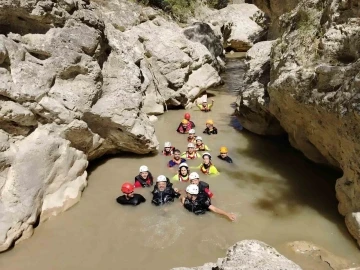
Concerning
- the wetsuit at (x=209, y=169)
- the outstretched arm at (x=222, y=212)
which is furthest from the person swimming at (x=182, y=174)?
the outstretched arm at (x=222, y=212)

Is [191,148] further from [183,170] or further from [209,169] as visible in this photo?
[183,170]

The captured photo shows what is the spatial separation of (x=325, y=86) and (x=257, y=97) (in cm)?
400

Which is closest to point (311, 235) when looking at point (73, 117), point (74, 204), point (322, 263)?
point (322, 263)

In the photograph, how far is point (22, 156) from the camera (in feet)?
23.7

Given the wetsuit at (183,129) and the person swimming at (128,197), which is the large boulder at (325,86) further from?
the person swimming at (128,197)

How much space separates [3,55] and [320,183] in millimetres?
7592

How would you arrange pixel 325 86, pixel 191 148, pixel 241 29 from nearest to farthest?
1. pixel 325 86
2. pixel 191 148
3. pixel 241 29

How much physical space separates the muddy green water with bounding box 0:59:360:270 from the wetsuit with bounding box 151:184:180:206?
0.17 m

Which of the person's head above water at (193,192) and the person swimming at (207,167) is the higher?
the person's head above water at (193,192)

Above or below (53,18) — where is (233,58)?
below

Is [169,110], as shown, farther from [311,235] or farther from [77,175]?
[311,235]

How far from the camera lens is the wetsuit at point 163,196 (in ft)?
26.6

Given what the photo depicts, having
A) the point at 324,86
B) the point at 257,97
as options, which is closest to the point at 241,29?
the point at 257,97

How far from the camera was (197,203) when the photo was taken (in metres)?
7.82
